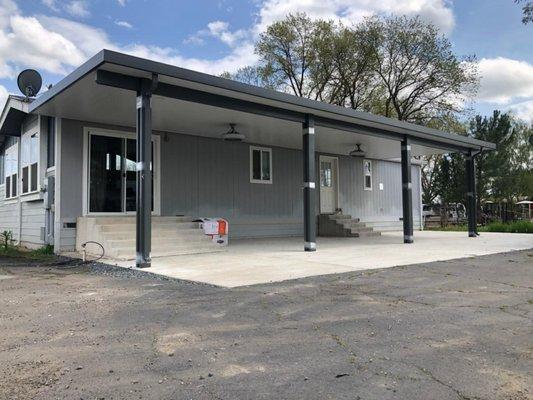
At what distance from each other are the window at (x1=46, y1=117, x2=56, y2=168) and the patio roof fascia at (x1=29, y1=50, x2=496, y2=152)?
3.54 ft

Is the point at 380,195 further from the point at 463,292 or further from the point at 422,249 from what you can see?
the point at 463,292

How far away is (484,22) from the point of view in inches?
543

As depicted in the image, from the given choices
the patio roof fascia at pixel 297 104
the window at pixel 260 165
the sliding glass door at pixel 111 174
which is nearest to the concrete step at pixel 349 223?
the window at pixel 260 165

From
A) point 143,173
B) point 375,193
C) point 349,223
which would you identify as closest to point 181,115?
point 143,173

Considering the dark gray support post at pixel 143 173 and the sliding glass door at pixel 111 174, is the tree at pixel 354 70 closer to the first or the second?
the sliding glass door at pixel 111 174

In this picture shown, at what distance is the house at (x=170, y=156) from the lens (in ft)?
26.1

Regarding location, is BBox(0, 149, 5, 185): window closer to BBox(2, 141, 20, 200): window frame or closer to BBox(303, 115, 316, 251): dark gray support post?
BBox(2, 141, 20, 200): window frame

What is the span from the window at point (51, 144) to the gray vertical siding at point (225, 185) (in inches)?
18.6

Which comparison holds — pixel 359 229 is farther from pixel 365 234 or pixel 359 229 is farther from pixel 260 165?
pixel 260 165

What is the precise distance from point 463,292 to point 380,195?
13311 millimetres

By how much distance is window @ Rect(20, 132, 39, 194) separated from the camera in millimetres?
11500

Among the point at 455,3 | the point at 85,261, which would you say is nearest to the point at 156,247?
the point at 85,261

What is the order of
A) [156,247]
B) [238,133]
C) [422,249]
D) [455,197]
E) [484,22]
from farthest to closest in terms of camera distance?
[455,197]
[484,22]
[238,133]
[422,249]
[156,247]

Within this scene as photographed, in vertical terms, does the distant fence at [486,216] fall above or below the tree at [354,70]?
below
